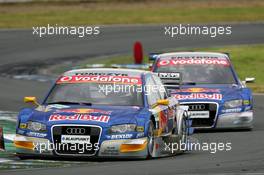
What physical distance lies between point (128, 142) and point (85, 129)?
54cm

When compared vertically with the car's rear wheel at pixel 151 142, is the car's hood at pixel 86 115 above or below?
above

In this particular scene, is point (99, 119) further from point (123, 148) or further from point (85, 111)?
point (123, 148)

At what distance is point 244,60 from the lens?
29766 mm

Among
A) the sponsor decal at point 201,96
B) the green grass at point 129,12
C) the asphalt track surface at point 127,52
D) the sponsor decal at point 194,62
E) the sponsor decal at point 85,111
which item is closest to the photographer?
the asphalt track surface at point 127,52

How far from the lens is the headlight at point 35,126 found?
38.9ft

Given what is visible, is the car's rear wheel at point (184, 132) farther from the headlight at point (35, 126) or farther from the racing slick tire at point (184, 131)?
the headlight at point (35, 126)

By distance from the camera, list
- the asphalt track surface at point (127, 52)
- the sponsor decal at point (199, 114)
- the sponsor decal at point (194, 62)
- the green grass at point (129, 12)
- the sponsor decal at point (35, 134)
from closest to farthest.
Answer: the asphalt track surface at point (127, 52)
the sponsor decal at point (35, 134)
the sponsor decal at point (199, 114)
the sponsor decal at point (194, 62)
the green grass at point (129, 12)

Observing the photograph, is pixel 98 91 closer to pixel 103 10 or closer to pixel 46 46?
pixel 46 46

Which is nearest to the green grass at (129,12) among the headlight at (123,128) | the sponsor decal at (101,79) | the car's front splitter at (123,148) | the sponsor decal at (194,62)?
the sponsor decal at (194,62)

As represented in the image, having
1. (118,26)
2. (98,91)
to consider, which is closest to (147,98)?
(98,91)

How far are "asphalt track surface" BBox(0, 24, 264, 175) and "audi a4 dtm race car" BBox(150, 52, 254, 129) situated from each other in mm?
251

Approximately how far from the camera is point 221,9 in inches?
1679

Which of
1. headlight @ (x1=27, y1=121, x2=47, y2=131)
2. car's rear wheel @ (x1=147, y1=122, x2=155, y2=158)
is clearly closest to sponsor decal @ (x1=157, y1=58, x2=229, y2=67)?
car's rear wheel @ (x1=147, y1=122, x2=155, y2=158)

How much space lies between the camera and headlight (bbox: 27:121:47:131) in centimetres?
1184
